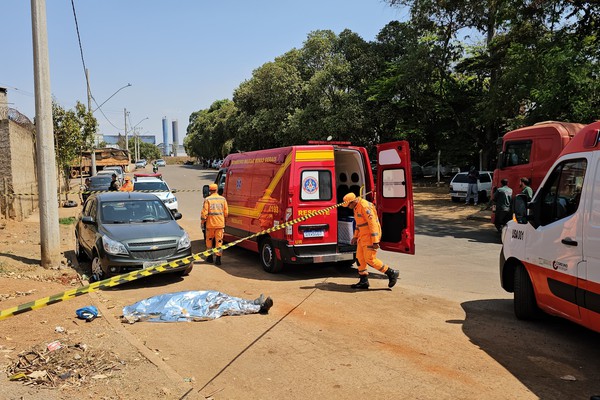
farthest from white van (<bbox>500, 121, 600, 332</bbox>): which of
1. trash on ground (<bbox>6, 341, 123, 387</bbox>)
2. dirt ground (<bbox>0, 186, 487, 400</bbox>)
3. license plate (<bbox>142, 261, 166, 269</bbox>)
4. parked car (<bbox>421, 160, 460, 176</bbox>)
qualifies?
parked car (<bbox>421, 160, 460, 176</bbox>)

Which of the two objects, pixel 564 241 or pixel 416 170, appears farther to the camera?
pixel 416 170

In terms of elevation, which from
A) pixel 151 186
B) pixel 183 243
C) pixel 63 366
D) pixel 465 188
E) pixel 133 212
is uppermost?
pixel 151 186

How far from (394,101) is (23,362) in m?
31.9

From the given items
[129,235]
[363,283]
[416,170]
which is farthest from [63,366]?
[416,170]

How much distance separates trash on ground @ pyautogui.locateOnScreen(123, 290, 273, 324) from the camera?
20.4 feet

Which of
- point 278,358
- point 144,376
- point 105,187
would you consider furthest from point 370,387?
point 105,187

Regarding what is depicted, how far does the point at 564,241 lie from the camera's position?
507 centimetres

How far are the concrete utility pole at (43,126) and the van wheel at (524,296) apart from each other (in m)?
8.02

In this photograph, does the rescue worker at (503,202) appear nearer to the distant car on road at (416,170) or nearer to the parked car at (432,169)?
the distant car on road at (416,170)

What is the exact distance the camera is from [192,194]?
2950 centimetres

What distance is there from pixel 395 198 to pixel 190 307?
13.6ft

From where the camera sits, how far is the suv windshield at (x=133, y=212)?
9.16 meters

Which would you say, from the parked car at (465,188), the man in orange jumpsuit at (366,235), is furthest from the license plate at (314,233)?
the parked car at (465,188)

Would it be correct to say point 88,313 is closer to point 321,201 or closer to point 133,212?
point 133,212
